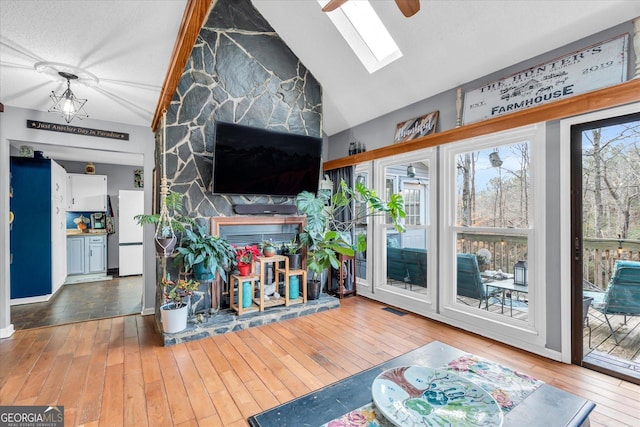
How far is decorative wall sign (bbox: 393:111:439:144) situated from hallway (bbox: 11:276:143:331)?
4.35 m

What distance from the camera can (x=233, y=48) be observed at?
12.6 feet

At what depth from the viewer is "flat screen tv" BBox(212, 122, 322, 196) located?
3521 millimetres

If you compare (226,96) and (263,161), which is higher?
(226,96)

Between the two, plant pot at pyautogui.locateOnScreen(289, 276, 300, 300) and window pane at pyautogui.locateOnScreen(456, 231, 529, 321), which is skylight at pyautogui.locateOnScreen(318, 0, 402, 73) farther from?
plant pot at pyautogui.locateOnScreen(289, 276, 300, 300)

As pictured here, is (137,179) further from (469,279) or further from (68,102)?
(469,279)

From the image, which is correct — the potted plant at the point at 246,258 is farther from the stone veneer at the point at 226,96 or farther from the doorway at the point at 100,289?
the doorway at the point at 100,289

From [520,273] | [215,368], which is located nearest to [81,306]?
[215,368]

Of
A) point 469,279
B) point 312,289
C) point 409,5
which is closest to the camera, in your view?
point 409,5

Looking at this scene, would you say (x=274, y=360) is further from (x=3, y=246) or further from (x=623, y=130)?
(x=623, y=130)

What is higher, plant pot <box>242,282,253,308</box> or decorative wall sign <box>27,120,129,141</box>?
decorative wall sign <box>27,120,129,141</box>

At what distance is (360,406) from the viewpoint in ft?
3.45

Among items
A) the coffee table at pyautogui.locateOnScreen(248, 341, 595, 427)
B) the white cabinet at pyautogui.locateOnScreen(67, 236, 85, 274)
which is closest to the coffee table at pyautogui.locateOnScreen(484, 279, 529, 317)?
the coffee table at pyautogui.locateOnScreen(248, 341, 595, 427)

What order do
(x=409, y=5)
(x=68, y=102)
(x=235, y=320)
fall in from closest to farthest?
(x=409, y=5)
(x=68, y=102)
(x=235, y=320)

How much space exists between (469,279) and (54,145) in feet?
17.2
